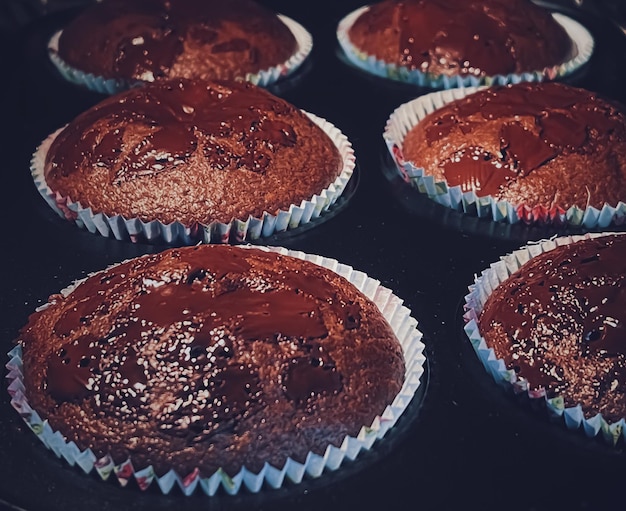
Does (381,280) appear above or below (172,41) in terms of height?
below

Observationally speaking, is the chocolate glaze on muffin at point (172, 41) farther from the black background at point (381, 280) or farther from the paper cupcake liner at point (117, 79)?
the black background at point (381, 280)

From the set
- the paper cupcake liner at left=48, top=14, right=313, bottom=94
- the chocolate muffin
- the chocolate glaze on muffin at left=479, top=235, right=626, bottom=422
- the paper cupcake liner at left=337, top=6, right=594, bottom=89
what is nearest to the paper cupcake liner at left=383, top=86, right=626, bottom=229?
the chocolate muffin

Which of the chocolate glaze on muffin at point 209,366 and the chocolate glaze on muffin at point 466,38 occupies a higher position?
the chocolate glaze on muffin at point 466,38

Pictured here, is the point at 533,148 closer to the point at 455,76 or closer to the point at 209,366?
the point at 455,76

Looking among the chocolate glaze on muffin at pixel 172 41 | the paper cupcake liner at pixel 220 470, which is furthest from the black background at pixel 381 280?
the chocolate glaze on muffin at pixel 172 41

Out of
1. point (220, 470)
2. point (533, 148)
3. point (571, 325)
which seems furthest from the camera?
point (533, 148)

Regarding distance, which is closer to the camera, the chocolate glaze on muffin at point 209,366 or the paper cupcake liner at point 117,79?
the chocolate glaze on muffin at point 209,366

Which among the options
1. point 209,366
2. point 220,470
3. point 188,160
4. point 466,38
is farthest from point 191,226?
point 466,38
